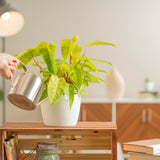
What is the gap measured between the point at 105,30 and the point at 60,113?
→ 3.38 meters

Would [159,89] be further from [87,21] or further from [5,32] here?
[5,32]

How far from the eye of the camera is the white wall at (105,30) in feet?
16.2

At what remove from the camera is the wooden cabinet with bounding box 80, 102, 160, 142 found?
14.9 ft

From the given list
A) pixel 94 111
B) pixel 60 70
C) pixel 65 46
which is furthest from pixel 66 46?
pixel 94 111

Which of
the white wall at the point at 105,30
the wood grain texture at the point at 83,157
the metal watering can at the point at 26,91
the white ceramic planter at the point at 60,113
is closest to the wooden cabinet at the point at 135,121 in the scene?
the white wall at the point at 105,30

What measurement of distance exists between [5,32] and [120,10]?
1713mm

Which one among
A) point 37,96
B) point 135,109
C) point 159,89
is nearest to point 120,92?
point 135,109

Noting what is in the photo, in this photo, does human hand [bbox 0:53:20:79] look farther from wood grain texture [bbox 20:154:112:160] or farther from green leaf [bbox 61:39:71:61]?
wood grain texture [bbox 20:154:112:160]

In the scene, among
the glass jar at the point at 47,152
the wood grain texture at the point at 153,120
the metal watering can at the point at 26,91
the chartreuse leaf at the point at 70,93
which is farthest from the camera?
the wood grain texture at the point at 153,120

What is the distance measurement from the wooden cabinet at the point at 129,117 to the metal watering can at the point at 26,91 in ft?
10.1

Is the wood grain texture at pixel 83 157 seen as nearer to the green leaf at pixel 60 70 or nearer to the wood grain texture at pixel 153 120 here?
the green leaf at pixel 60 70

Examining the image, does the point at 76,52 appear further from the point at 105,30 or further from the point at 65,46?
the point at 105,30

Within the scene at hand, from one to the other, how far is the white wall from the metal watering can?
3.48 m

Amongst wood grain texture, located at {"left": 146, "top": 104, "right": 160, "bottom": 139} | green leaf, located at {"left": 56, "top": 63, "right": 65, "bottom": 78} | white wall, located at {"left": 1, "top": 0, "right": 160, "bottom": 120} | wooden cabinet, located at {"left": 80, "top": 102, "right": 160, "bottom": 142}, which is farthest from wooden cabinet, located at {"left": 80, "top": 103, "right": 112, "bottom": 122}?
green leaf, located at {"left": 56, "top": 63, "right": 65, "bottom": 78}
